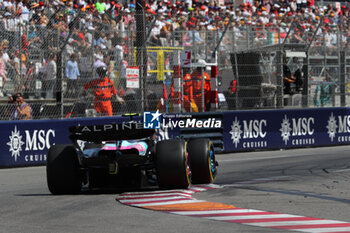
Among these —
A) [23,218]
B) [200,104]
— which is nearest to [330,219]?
[23,218]

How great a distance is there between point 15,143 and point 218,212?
24.3 feet

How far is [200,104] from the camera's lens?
16.4 metres

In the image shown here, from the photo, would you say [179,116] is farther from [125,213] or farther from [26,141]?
[125,213]

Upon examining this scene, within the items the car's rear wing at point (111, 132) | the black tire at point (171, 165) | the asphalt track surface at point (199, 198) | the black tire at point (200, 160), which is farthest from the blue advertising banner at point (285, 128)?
the black tire at point (171, 165)

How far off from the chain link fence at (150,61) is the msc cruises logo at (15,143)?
423mm

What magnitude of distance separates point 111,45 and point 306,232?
9.12 m

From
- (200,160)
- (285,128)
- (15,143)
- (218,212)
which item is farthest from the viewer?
(285,128)

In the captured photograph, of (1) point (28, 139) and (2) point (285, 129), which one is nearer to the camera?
(1) point (28, 139)

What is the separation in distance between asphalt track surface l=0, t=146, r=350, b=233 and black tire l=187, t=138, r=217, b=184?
353 millimetres

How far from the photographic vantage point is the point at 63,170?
28.0 feet

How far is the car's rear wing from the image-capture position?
8.70 meters

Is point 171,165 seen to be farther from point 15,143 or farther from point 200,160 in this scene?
point 15,143

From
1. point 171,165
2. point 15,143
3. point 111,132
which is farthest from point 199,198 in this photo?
point 15,143

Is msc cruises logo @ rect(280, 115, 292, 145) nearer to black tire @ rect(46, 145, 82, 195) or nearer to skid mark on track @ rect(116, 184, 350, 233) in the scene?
skid mark on track @ rect(116, 184, 350, 233)
